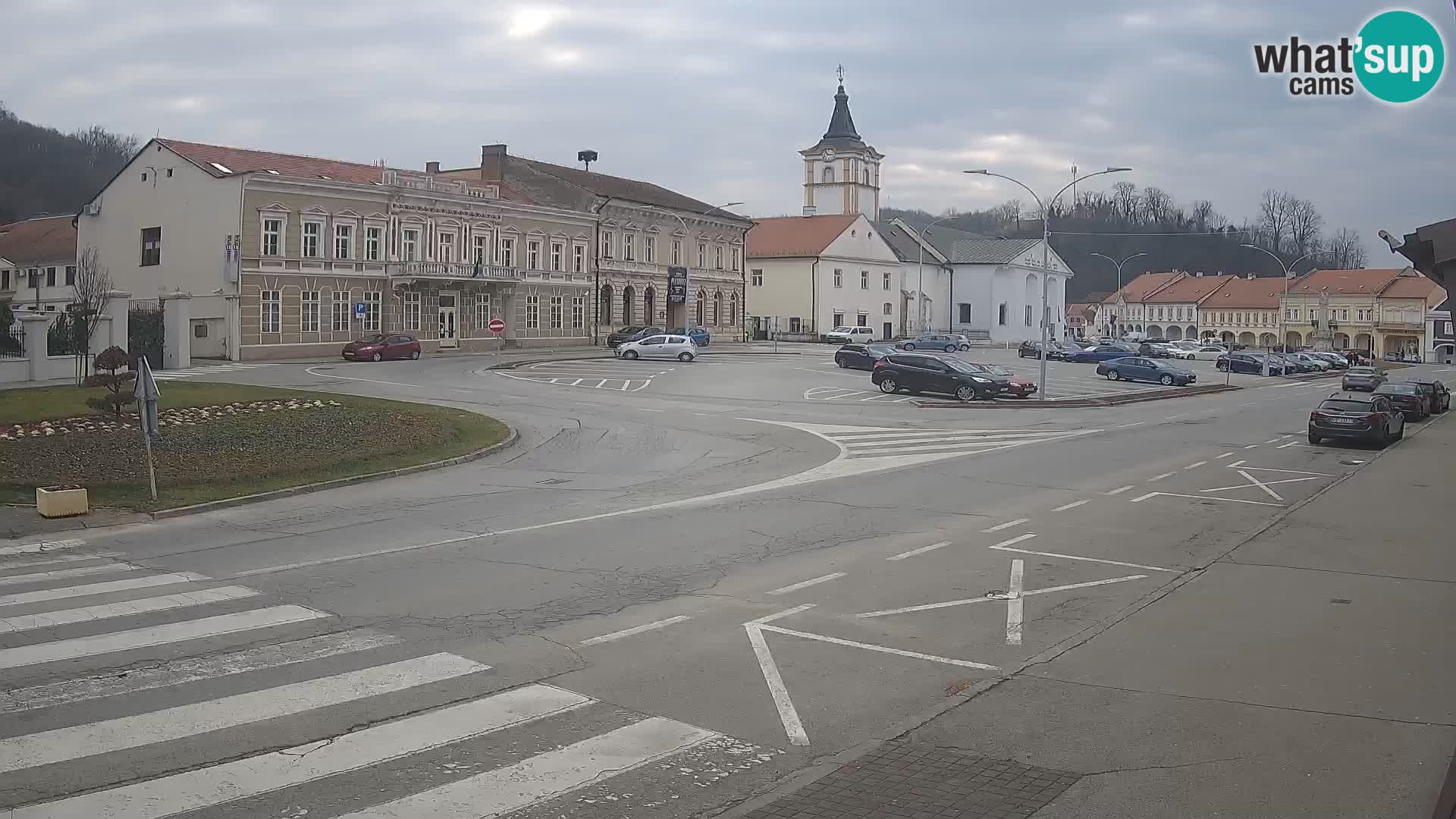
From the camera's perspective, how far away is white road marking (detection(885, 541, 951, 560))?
14484mm

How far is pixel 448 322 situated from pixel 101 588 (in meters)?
52.2

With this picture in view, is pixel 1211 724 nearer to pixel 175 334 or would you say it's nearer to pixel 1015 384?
pixel 1015 384

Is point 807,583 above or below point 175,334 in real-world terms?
below

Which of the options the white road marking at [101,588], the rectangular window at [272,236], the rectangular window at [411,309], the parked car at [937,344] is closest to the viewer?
the white road marking at [101,588]

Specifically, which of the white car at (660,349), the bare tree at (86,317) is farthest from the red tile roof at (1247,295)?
the bare tree at (86,317)

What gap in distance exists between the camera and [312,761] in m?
7.16

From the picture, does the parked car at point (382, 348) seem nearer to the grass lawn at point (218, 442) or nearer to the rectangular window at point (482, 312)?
the rectangular window at point (482, 312)

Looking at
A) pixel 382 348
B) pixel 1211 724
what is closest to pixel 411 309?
pixel 382 348

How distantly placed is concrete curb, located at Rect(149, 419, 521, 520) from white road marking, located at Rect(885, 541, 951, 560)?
1045cm

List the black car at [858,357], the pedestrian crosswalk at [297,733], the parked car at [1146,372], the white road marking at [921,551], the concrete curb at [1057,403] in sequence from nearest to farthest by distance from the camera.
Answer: the pedestrian crosswalk at [297,733], the white road marking at [921,551], the concrete curb at [1057,403], the parked car at [1146,372], the black car at [858,357]

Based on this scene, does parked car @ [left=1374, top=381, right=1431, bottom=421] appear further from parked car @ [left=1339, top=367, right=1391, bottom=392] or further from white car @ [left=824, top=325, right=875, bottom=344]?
white car @ [left=824, top=325, right=875, bottom=344]

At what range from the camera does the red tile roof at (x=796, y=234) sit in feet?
324

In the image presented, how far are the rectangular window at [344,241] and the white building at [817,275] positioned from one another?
4380 cm

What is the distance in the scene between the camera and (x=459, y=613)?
442 inches
